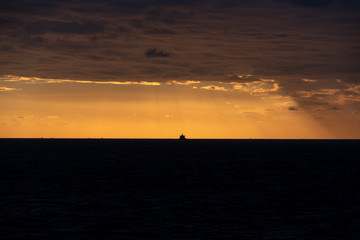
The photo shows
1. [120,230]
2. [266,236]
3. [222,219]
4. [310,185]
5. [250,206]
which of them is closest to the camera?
[266,236]

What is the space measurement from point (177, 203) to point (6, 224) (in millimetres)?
17845

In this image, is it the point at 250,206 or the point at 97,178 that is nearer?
the point at 250,206

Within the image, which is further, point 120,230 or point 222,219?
point 222,219

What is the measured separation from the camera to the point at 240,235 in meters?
35.0

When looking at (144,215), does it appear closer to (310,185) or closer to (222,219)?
(222,219)

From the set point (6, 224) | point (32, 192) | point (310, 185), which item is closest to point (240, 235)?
point (6, 224)

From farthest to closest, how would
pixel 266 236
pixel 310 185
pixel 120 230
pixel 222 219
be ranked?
pixel 310 185 → pixel 222 219 → pixel 120 230 → pixel 266 236

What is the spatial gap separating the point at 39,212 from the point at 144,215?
9694 millimetres

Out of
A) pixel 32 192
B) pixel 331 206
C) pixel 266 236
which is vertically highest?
pixel 32 192

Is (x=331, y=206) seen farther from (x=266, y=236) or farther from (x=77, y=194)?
(x=77, y=194)

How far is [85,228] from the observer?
37.3 m

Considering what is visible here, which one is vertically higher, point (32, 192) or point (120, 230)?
point (32, 192)

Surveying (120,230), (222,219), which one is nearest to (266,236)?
(222,219)

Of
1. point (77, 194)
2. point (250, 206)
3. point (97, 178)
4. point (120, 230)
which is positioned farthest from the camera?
point (97, 178)
